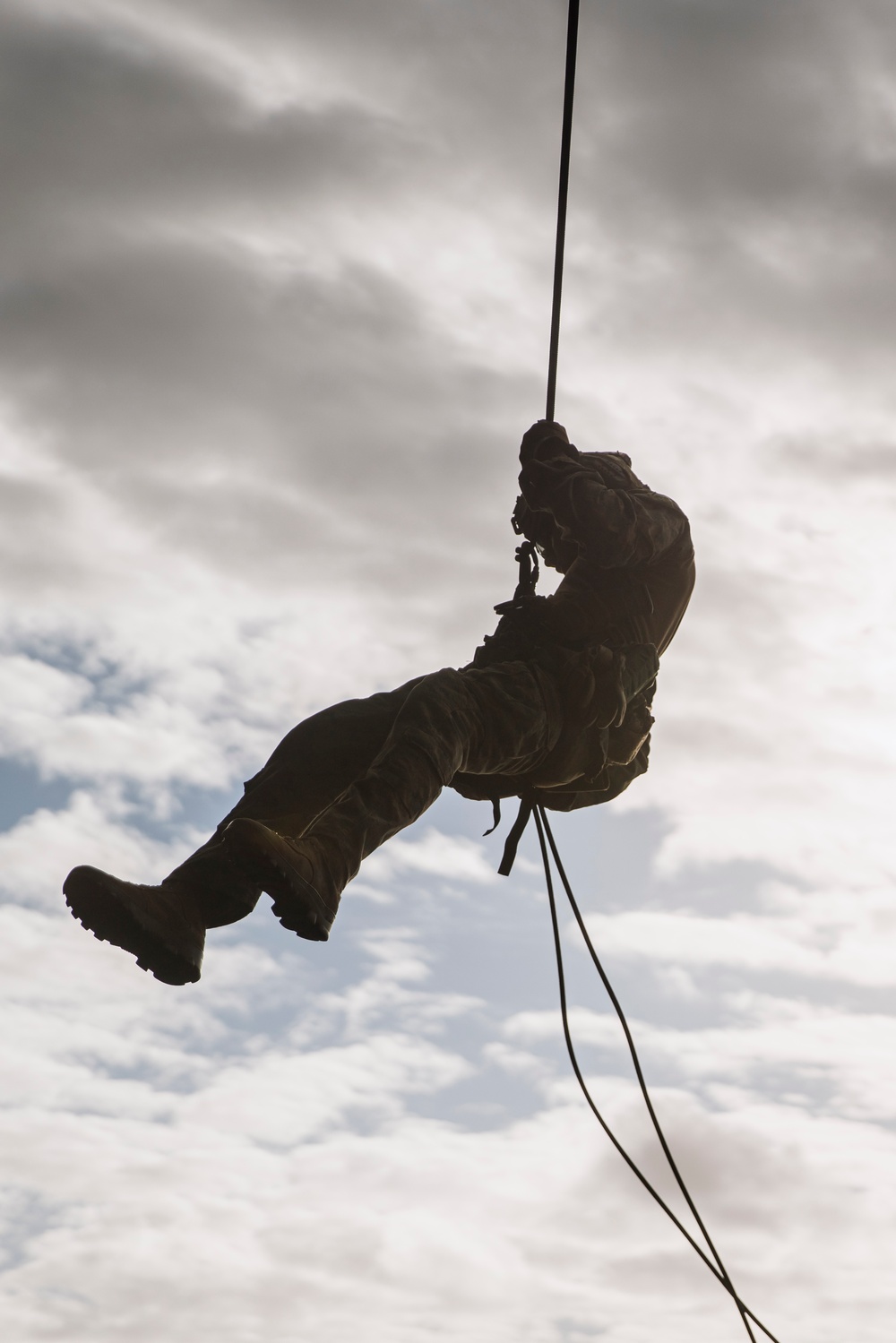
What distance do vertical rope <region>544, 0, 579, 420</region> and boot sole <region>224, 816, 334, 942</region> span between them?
3005 millimetres

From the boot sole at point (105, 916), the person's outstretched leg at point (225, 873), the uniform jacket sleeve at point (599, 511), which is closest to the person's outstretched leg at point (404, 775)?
the person's outstretched leg at point (225, 873)

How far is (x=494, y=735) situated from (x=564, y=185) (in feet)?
8.28

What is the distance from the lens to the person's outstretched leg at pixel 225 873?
16.6 ft

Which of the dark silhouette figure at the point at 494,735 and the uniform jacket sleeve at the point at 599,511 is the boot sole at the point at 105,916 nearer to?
the dark silhouette figure at the point at 494,735

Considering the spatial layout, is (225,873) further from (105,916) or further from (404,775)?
(404,775)

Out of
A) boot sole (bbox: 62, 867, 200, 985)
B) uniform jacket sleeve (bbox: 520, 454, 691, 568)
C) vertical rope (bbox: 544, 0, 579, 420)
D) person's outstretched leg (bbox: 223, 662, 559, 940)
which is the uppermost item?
vertical rope (bbox: 544, 0, 579, 420)

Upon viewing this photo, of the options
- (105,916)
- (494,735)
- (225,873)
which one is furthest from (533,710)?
(105,916)

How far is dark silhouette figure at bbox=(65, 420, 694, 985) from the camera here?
16.8 feet

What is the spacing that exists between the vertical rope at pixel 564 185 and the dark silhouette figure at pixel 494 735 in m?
0.35

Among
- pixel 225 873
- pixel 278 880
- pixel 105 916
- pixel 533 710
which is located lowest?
pixel 105 916

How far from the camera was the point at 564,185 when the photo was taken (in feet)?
22.8

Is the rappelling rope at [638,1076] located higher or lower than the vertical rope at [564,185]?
lower

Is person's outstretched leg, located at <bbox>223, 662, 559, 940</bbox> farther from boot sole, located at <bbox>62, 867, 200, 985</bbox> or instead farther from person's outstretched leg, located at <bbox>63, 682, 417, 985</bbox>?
boot sole, located at <bbox>62, 867, 200, 985</bbox>

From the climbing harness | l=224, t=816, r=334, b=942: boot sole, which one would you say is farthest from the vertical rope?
l=224, t=816, r=334, b=942: boot sole
